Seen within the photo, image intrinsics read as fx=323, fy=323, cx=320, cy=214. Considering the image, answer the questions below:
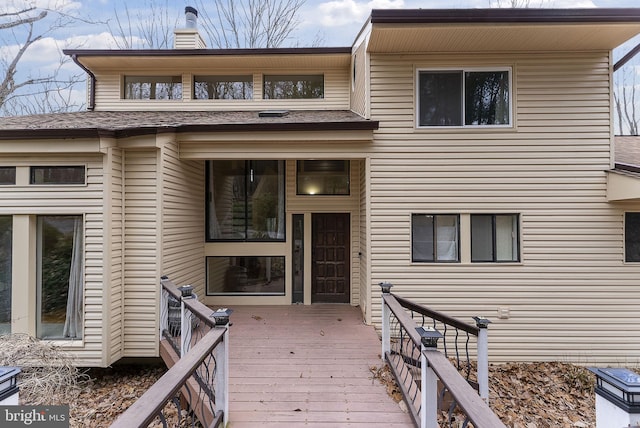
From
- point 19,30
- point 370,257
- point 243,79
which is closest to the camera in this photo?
point 370,257

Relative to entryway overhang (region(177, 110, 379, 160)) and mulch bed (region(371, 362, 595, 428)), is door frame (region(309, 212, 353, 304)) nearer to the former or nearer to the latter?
entryway overhang (region(177, 110, 379, 160))

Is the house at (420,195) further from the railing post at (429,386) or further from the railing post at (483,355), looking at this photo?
the railing post at (429,386)

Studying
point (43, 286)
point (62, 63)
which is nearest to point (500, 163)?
point (43, 286)

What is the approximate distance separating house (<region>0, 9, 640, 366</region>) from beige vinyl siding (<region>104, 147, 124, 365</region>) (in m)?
0.03

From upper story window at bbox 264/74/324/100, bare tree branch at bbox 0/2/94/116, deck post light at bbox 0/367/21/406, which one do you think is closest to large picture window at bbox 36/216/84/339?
deck post light at bbox 0/367/21/406

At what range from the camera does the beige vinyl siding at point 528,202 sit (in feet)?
19.8

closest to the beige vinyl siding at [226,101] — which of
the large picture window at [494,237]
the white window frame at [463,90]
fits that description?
the white window frame at [463,90]

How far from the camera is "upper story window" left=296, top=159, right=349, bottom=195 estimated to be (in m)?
7.39

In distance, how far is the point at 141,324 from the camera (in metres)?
5.19

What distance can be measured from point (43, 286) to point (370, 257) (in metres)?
5.32

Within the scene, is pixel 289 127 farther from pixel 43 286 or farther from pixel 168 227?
pixel 43 286

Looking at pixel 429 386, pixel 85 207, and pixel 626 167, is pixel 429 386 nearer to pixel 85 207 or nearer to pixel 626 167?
pixel 85 207

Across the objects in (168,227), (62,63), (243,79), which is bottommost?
(168,227)

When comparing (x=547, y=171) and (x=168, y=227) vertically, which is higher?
(x=547, y=171)
